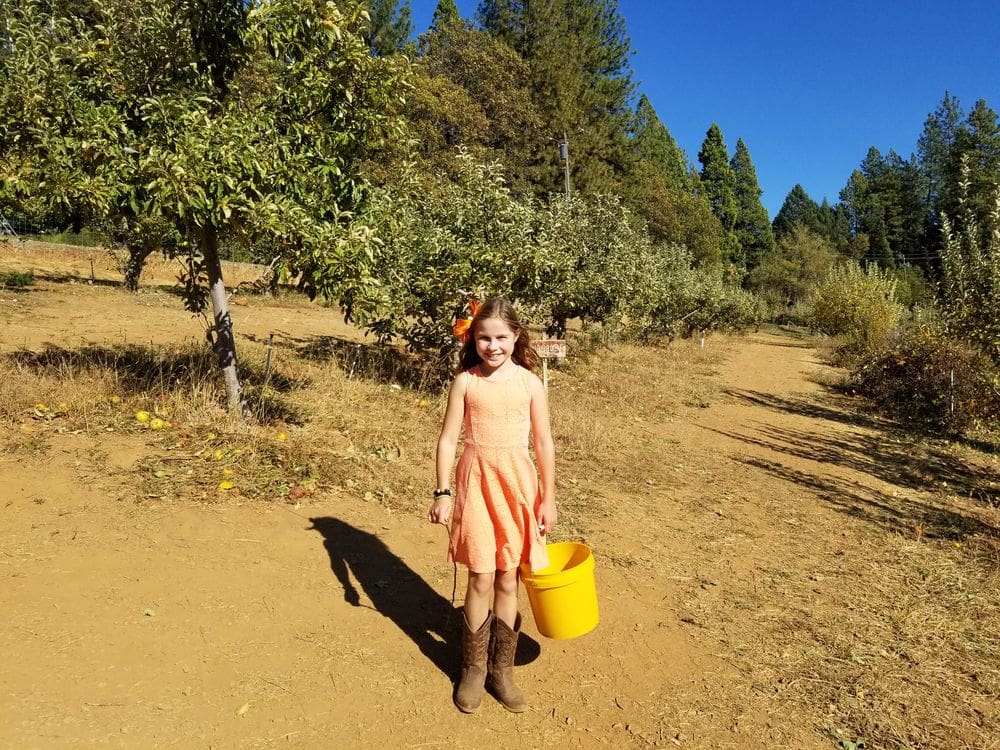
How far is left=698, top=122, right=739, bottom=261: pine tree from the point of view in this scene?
6131cm

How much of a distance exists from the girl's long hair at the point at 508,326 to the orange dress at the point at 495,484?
173 mm

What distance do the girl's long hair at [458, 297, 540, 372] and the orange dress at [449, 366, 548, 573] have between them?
0.57 ft

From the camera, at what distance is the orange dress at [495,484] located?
3.01 m

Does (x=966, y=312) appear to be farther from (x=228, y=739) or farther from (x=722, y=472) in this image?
(x=228, y=739)

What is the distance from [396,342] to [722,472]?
817 centimetres

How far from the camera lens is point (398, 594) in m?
4.24

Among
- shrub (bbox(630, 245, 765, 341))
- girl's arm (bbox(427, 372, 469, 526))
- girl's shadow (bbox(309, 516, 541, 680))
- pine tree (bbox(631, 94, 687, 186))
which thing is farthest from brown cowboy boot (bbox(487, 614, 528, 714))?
pine tree (bbox(631, 94, 687, 186))

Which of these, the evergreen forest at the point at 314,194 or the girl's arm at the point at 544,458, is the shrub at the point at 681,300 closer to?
the evergreen forest at the point at 314,194

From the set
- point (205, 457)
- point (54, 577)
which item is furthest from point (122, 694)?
point (205, 457)

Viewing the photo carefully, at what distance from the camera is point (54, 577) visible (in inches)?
149

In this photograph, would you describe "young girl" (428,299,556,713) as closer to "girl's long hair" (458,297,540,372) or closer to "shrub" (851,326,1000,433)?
"girl's long hair" (458,297,540,372)

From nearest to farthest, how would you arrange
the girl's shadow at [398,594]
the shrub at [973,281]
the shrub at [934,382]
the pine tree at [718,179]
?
the girl's shadow at [398,594]
the shrub at [973,281]
the shrub at [934,382]
the pine tree at [718,179]

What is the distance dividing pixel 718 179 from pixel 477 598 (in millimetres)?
66012

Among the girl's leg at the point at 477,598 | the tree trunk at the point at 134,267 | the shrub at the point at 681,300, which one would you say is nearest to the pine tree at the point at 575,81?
the shrub at the point at 681,300
